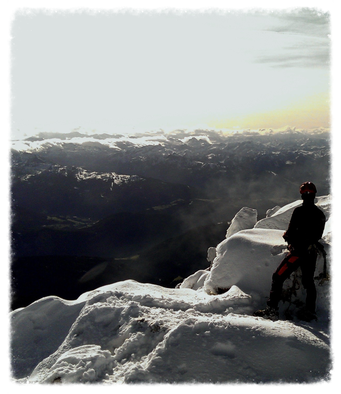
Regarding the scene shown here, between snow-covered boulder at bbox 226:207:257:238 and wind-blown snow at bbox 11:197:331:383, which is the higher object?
snow-covered boulder at bbox 226:207:257:238

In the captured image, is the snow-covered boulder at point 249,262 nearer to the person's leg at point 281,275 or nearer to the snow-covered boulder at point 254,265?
the snow-covered boulder at point 254,265

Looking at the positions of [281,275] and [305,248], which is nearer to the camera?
[305,248]

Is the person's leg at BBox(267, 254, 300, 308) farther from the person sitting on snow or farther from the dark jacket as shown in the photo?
the dark jacket

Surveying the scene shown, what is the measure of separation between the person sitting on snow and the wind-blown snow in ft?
2.04

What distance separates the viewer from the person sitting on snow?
8117 mm

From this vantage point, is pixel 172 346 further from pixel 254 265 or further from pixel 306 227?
pixel 306 227

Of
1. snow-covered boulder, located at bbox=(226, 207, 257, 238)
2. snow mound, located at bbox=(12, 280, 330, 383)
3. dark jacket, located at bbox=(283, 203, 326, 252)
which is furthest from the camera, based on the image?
snow-covered boulder, located at bbox=(226, 207, 257, 238)

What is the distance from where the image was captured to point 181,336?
6809 millimetres

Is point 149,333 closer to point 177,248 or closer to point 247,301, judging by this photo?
point 247,301

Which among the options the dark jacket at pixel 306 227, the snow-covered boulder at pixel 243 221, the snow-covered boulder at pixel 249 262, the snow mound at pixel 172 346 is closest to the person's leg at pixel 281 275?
the dark jacket at pixel 306 227

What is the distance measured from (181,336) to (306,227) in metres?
4.65

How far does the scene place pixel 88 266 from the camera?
179625mm

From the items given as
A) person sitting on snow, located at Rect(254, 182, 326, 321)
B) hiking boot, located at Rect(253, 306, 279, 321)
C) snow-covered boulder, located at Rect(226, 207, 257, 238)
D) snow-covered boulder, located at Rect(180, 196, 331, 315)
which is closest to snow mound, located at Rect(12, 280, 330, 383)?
hiking boot, located at Rect(253, 306, 279, 321)

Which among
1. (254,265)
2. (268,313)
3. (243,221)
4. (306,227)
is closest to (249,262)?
(254,265)
